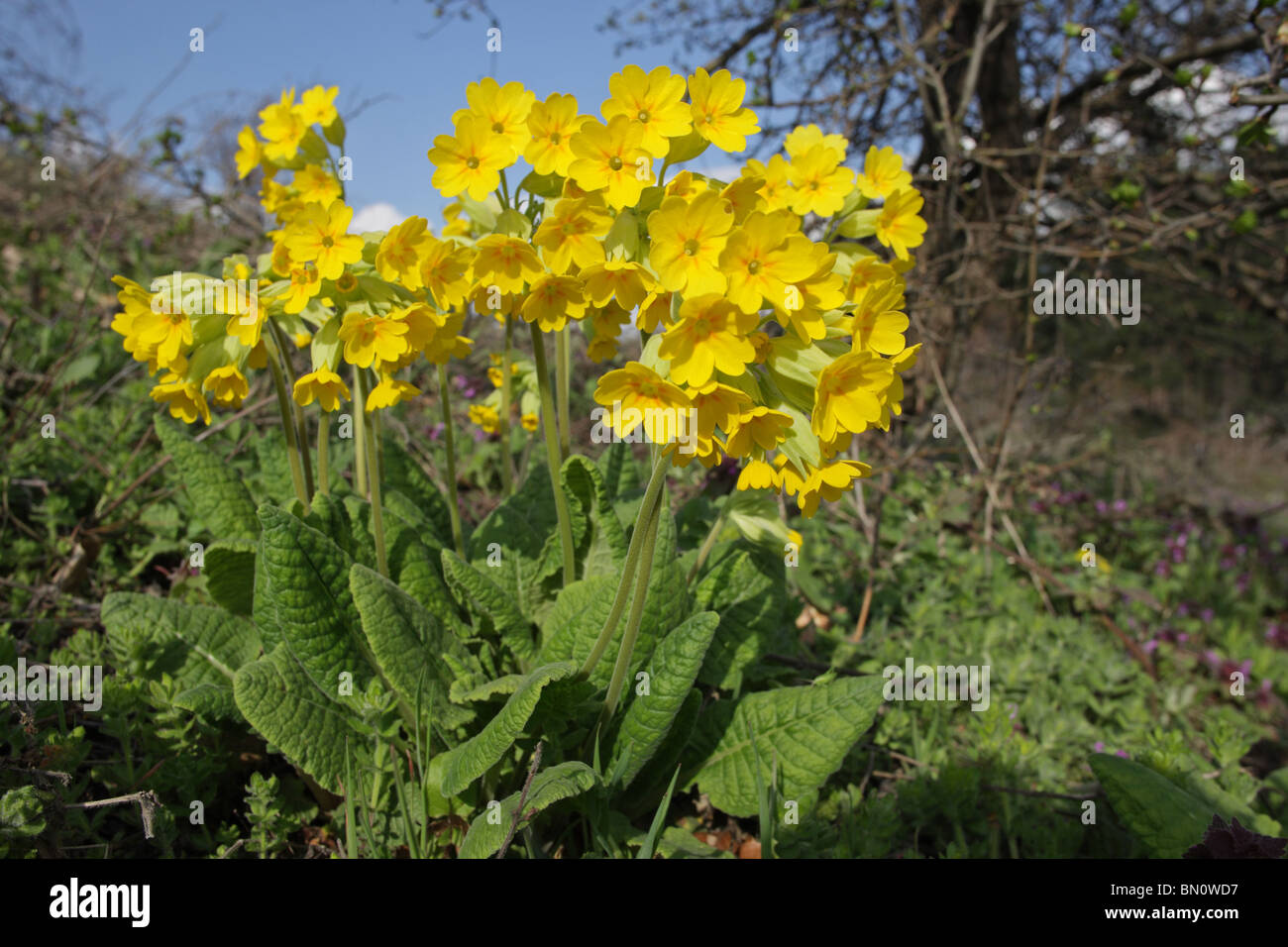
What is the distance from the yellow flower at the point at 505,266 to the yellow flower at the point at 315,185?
1.97 ft

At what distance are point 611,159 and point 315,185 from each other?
3.14 feet

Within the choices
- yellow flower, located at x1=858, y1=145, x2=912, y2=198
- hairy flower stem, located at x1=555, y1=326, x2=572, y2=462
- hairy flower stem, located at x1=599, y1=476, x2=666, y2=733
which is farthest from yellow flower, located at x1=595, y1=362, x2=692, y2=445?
yellow flower, located at x1=858, y1=145, x2=912, y2=198

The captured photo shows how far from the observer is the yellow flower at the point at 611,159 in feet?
5.08

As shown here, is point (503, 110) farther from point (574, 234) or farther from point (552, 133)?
point (574, 234)

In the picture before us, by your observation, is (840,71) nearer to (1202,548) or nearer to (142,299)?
(1202,548)

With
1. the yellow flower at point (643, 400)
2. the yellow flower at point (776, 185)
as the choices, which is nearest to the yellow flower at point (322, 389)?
the yellow flower at point (643, 400)

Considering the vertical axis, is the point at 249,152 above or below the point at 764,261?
above

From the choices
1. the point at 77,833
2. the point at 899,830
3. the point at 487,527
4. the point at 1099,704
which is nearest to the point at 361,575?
the point at 487,527

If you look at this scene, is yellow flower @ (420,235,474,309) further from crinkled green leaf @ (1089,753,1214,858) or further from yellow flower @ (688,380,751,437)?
crinkled green leaf @ (1089,753,1214,858)

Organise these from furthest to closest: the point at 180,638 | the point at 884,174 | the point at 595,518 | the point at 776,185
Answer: the point at 595,518 < the point at 180,638 < the point at 884,174 < the point at 776,185

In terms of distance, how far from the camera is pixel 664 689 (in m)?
1.84

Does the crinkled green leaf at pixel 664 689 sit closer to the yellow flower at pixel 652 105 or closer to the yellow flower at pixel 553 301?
the yellow flower at pixel 553 301

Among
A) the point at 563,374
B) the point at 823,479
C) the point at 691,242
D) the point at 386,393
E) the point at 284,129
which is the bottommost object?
the point at 823,479

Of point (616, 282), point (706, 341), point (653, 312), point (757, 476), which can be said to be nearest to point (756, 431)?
point (757, 476)
